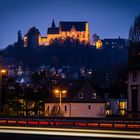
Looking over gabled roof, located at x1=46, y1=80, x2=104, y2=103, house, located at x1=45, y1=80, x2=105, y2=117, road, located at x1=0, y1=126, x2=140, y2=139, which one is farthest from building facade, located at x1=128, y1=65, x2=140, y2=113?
road, located at x1=0, y1=126, x2=140, y2=139

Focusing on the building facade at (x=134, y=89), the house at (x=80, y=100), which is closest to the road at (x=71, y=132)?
the building facade at (x=134, y=89)

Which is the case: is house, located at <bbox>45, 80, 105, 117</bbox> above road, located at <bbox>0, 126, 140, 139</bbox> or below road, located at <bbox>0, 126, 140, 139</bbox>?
above

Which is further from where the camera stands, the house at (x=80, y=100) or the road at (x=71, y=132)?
the house at (x=80, y=100)

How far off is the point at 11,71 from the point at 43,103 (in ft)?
444

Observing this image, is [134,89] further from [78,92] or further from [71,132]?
[71,132]

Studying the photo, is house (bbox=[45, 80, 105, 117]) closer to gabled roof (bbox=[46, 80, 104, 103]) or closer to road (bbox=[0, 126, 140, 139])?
gabled roof (bbox=[46, 80, 104, 103])

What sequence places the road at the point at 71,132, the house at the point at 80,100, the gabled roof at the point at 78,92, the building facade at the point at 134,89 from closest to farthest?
the road at the point at 71,132 < the building facade at the point at 134,89 < the house at the point at 80,100 < the gabled roof at the point at 78,92

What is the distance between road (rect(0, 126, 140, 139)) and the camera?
13.8 m

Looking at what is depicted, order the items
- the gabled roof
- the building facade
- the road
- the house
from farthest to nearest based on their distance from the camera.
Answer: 1. the gabled roof
2. the house
3. the building facade
4. the road

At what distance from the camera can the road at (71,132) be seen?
545 inches

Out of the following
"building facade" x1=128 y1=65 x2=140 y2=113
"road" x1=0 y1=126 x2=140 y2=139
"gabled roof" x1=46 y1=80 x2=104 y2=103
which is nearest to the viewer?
"road" x1=0 y1=126 x2=140 y2=139

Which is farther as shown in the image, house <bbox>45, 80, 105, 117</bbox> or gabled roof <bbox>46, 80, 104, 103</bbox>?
gabled roof <bbox>46, 80, 104, 103</bbox>

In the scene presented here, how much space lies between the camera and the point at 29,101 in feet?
183

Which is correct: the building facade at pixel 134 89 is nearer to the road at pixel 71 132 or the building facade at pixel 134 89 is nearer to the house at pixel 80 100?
the house at pixel 80 100
